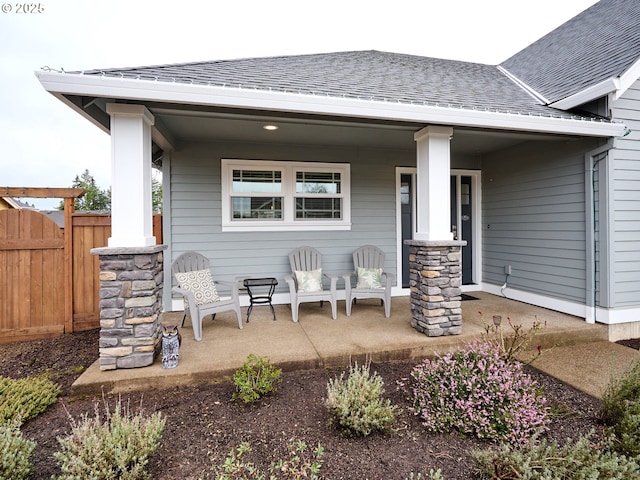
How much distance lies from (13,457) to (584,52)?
7.13 metres

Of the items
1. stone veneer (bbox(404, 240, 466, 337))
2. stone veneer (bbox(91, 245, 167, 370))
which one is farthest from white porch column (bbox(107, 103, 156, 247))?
stone veneer (bbox(404, 240, 466, 337))

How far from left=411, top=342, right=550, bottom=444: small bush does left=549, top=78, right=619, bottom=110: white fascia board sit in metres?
3.34

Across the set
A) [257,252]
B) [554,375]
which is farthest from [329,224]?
[554,375]

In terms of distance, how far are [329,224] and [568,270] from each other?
321 cm

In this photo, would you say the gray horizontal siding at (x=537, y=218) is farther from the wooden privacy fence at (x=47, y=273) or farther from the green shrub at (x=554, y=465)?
the wooden privacy fence at (x=47, y=273)

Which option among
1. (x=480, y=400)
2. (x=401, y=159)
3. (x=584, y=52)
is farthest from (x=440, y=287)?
(x=584, y=52)

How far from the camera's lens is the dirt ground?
171 centimetres

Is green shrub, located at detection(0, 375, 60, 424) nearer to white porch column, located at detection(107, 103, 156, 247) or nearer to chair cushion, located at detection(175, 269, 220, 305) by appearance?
white porch column, located at detection(107, 103, 156, 247)

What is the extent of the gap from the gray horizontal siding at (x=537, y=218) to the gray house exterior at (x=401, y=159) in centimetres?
2

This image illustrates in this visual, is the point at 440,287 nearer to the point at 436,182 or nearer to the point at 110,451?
the point at 436,182

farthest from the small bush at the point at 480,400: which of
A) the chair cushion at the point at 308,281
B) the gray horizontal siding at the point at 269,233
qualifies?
the gray horizontal siding at the point at 269,233

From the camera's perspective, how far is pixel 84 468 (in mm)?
→ 1468

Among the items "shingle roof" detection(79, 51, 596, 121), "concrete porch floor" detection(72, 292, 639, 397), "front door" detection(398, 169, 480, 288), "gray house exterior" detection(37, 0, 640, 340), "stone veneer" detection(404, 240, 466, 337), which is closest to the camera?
"concrete porch floor" detection(72, 292, 639, 397)

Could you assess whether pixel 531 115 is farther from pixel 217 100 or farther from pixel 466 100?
pixel 217 100
